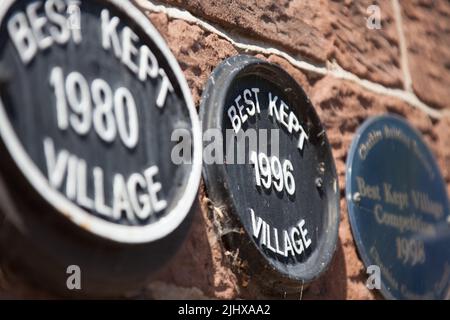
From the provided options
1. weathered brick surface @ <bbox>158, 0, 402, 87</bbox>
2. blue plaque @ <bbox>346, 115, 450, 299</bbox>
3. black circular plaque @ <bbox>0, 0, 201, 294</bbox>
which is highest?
weathered brick surface @ <bbox>158, 0, 402, 87</bbox>

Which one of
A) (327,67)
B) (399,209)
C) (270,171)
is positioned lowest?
(399,209)

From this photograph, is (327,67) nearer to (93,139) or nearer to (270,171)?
(270,171)

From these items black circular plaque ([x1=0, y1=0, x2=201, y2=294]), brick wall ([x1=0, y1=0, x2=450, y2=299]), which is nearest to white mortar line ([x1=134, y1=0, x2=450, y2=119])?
brick wall ([x1=0, y1=0, x2=450, y2=299])

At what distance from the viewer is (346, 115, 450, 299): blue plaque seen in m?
1.66

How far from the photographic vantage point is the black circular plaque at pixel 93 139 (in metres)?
0.96

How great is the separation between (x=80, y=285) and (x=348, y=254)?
2.32ft

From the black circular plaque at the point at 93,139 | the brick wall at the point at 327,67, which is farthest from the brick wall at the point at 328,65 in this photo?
the black circular plaque at the point at 93,139

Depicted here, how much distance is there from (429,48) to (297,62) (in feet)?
1.98

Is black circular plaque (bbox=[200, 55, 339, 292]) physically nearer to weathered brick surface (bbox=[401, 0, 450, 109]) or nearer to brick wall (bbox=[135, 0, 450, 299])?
brick wall (bbox=[135, 0, 450, 299])

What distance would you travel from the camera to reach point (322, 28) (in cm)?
171

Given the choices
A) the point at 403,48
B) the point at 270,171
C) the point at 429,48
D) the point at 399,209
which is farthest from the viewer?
the point at 429,48

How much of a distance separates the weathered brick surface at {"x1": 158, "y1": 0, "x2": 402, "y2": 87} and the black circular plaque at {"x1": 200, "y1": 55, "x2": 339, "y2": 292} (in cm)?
9

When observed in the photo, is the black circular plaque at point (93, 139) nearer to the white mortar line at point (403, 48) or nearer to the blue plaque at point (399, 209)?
the blue plaque at point (399, 209)

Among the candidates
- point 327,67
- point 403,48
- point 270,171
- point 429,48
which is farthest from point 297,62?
point 429,48
